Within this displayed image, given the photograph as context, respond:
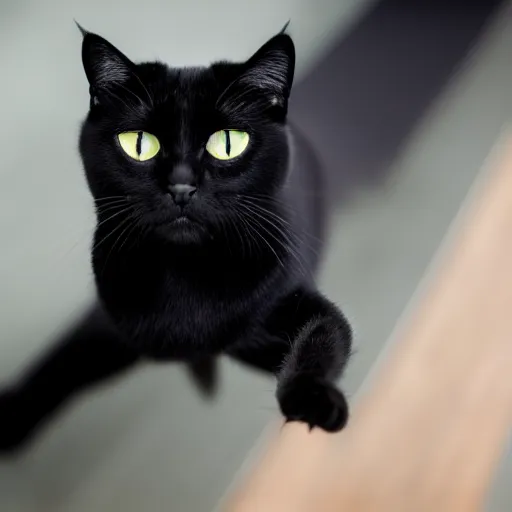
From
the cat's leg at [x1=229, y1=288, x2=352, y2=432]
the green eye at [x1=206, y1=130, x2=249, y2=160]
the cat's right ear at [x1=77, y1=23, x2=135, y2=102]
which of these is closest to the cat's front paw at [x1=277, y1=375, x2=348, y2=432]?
the cat's leg at [x1=229, y1=288, x2=352, y2=432]

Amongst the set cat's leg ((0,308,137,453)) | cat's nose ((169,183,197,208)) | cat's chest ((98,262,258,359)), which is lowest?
cat's leg ((0,308,137,453))

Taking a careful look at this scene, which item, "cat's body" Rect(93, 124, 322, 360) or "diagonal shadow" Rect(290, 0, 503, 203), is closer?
"cat's body" Rect(93, 124, 322, 360)

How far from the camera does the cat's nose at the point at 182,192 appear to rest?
672 millimetres

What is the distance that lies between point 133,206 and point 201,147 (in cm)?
10

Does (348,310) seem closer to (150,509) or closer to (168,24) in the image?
(150,509)

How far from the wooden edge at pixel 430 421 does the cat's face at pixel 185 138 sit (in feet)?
0.90

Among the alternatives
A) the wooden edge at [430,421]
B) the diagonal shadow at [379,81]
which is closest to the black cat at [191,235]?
the wooden edge at [430,421]

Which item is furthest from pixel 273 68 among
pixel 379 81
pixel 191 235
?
pixel 379 81

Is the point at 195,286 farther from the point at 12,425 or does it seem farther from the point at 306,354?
the point at 12,425

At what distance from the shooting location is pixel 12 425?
2.68 ft

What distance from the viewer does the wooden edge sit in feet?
2.49

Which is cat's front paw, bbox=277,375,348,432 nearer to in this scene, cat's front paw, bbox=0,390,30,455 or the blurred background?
the blurred background

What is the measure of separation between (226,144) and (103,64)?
162 millimetres

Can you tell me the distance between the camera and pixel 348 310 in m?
0.81
